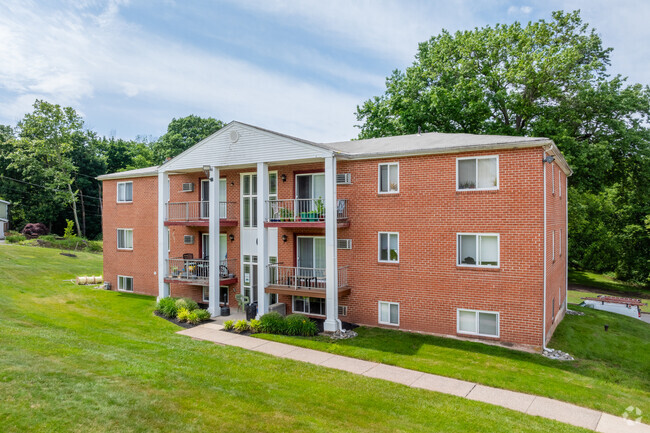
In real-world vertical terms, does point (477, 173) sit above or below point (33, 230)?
above

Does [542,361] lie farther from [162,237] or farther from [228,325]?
[162,237]

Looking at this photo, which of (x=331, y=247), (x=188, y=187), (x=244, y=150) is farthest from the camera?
(x=188, y=187)

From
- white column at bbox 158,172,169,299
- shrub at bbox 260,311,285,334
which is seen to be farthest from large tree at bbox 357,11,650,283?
shrub at bbox 260,311,285,334

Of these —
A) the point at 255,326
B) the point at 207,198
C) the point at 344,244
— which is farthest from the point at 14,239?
the point at 344,244

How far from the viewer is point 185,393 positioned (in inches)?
313

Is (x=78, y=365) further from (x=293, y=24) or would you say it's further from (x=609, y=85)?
(x=609, y=85)

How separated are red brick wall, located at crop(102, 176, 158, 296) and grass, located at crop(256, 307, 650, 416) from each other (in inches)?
375

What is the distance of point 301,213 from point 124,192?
1160 cm

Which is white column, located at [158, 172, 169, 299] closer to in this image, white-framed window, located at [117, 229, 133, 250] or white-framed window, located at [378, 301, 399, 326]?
white-framed window, located at [117, 229, 133, 250]

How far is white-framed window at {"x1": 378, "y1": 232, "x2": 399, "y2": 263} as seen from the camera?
47.9 feet

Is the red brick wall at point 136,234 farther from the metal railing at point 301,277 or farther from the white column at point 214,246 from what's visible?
the metal railing at point 301,277

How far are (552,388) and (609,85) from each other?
2226 centimetres

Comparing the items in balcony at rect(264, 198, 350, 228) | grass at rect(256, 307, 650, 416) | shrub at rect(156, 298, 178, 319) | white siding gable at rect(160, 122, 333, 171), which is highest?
white siding gable at rect(160, 122, 333, 171)

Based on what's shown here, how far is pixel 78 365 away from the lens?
9.04 m
